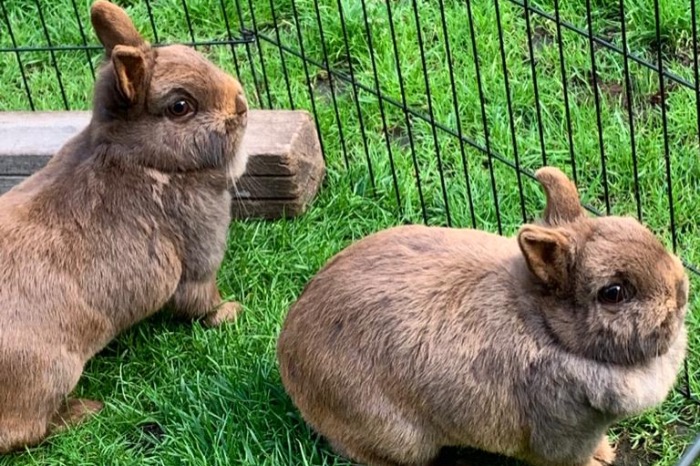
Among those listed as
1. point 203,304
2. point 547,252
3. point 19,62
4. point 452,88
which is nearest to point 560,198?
point 547,252

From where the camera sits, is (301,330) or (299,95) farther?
(299,95)

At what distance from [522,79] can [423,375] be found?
199 cm

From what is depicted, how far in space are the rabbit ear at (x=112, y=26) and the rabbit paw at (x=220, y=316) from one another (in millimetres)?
954

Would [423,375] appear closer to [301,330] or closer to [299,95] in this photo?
[301,330]

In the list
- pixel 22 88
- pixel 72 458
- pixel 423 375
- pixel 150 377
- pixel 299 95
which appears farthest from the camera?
pixel 22 88

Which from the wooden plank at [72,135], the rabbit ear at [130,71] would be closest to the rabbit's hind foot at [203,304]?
the wooden plank at [72,135]

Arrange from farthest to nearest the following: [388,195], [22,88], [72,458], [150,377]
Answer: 1. [22,88]
2. [388,195]
3. [150,377]
4. [72,458]

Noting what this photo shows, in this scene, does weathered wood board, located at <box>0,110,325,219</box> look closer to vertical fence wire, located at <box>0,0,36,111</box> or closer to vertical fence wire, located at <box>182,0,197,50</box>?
vertical fence wire, located at <box>0,0,36,111</box>

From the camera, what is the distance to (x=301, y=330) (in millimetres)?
3676

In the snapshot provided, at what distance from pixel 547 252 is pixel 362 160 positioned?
6.06 feet

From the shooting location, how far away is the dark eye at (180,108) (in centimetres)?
411

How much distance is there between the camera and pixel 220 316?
14.6 ft

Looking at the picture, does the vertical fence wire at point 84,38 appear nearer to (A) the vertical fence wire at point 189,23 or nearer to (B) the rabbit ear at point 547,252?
(A) the vertical fence wire at point 189,23

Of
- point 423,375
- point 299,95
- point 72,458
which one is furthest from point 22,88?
point 423,375
